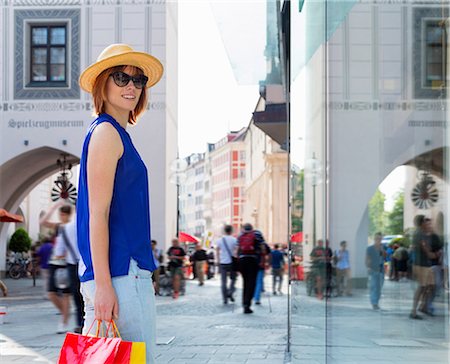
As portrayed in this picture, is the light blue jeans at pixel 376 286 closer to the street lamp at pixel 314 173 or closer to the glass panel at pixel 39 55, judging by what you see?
the street lamp at pixel 314 173

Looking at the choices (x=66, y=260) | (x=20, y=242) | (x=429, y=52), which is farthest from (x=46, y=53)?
(x=429, y=52)

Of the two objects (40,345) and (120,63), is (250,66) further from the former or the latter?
(120,63)

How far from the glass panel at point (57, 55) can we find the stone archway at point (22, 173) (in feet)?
9.60

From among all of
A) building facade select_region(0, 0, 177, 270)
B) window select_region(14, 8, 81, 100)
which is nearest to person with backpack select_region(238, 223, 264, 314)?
building facade select_region(0, 0, 177, 270)

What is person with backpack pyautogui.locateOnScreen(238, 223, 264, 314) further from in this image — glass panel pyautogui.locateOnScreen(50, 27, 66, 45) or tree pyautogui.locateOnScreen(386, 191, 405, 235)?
glass panel pyautogui.locateOnScreen(50, 27, 66, 45)

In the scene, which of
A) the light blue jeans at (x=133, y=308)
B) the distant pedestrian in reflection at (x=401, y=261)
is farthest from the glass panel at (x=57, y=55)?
the light blue jeans at (x=133, y=308)

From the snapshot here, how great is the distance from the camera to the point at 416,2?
371cm

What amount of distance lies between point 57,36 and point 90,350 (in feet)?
65.7

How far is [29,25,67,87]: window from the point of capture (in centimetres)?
2181

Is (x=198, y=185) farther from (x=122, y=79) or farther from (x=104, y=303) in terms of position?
(x=104, y=303)

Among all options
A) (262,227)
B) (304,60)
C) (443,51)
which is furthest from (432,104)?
(262,227)

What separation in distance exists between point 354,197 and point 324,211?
0.53 m

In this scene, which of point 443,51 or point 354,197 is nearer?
point 443,51

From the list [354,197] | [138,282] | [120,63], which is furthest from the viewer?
[354,197]
